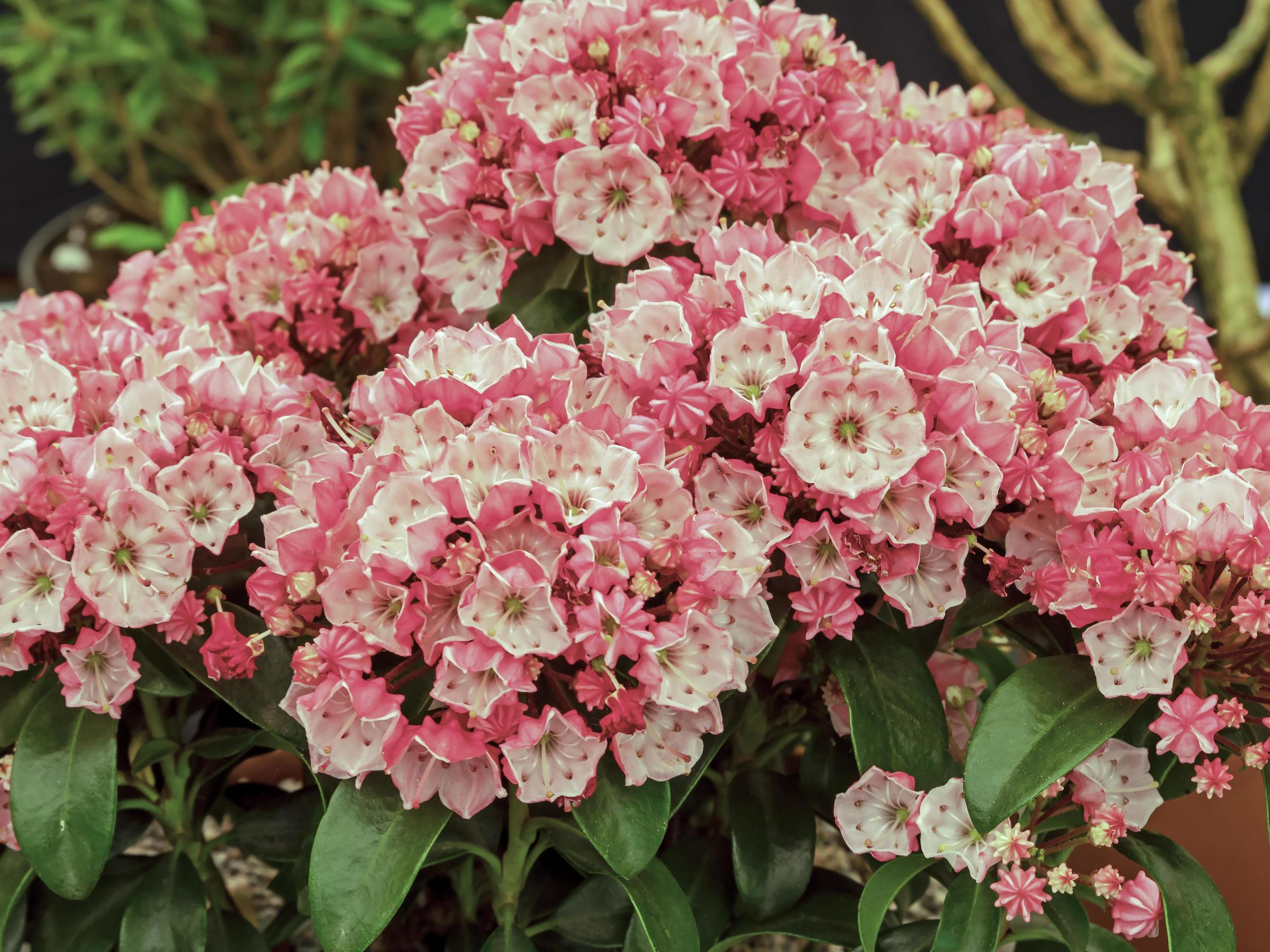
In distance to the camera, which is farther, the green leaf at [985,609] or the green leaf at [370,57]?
the green leaf at [370,57]

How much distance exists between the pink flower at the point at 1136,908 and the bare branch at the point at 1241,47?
1.73 m

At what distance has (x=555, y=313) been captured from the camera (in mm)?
1104

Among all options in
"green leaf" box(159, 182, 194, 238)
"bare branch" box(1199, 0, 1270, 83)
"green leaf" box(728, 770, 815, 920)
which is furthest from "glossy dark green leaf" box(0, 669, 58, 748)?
"bare branch" box(1199, 0, 1270, 83)

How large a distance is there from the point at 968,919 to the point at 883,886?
0.21ft

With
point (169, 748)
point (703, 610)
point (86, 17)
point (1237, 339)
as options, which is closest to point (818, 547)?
point (703, 610)

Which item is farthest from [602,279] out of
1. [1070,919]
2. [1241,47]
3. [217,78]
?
[217,78]

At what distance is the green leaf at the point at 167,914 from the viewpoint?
101 cm

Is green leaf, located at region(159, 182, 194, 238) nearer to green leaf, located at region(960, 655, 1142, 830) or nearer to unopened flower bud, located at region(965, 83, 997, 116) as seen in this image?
unopened flower bud, located at region(965, 83, 997, 116)

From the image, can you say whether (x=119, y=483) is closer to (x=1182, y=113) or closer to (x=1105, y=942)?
(x=1105, y=942)

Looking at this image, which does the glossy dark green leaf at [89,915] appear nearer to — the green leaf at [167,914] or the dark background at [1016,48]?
the green leaf at [167,914]

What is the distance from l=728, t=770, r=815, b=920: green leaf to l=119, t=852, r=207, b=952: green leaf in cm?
43

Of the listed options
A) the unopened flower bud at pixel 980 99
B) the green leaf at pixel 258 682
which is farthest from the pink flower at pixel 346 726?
the unopened flower bud at pixel 980 99

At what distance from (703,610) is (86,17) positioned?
2936mm

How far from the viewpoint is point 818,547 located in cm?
87
